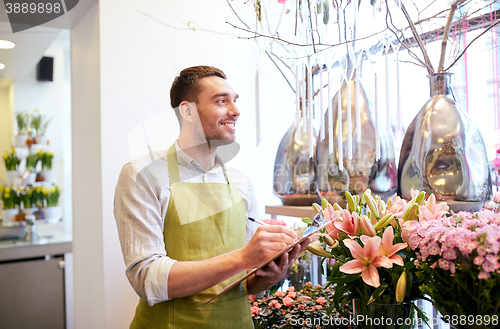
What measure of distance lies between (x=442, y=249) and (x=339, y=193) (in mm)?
413

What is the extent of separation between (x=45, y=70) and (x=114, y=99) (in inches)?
90.6

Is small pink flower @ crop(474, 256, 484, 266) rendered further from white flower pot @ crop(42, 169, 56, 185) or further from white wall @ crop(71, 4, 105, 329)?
white flower pot @ crop(42, 169, 56, 185)

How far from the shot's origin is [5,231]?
8.64ft

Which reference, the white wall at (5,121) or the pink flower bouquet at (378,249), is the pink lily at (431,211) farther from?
the white wall at (5,121)

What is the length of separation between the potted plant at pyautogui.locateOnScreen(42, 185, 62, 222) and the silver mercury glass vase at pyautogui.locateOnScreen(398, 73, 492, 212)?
2707 mm

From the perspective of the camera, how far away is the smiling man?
2.80 ft

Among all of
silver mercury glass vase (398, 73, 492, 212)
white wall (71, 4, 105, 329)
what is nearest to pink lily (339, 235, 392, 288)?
silver mercury glass vase (398, 73, 492, 212)

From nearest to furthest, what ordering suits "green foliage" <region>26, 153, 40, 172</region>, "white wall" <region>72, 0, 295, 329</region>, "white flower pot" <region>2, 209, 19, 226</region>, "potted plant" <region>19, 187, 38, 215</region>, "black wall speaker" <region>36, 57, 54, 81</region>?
1. "white wall" <region>72, 0, 295, 329</region>
2. "white flower pot" <region>2, 209, 19, 226</region>
3. "potted plant" <region>19, 187, 38, 215</region>
4. "green foliage" <region>26, 153, 40, 172</region>
5. "black wall speaker" <region>36, 57, 54, 81</region>

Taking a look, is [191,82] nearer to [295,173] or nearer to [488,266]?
[295,173]

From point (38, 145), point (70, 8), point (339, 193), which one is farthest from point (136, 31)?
point (38, 145)

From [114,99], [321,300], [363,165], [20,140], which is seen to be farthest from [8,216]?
[363,165]

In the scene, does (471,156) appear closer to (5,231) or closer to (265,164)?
(265,164)

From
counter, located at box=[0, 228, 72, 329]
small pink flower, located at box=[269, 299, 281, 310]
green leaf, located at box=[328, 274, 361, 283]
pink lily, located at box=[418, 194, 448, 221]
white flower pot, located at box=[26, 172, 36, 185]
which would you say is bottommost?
counter, located at box=[0, 228, 72, 329]

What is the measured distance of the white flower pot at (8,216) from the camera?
265 cm
